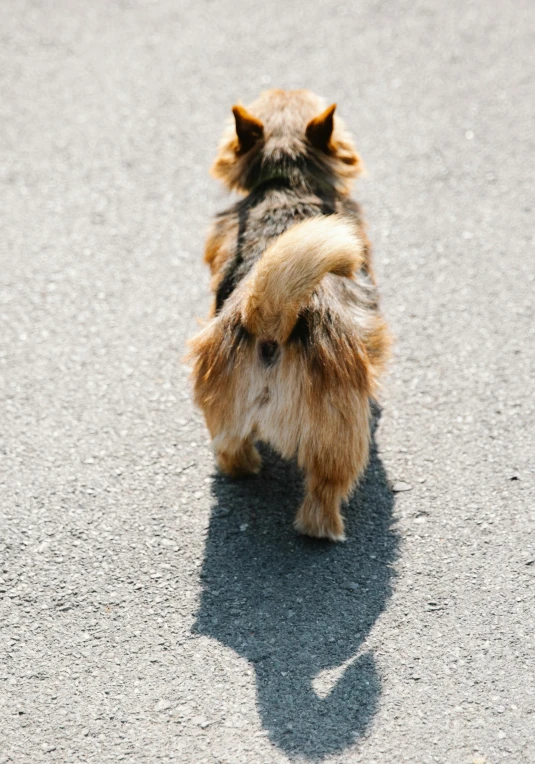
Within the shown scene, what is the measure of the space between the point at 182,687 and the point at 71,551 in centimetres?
80

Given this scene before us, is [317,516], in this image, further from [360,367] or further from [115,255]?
[115,255]

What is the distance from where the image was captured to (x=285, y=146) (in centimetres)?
385

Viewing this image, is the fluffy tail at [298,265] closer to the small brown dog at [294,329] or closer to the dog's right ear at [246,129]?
the small brown dog at [294,329]

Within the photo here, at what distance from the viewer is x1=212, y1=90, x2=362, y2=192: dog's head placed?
150 inches

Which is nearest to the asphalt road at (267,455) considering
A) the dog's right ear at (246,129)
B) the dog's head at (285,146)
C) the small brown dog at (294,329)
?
the small brown dog at (294,329)

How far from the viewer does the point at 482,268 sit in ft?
16.3

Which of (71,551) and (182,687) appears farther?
(71,551)

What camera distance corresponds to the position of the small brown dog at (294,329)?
3.01 m

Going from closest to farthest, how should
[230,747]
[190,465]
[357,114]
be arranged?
[230,747] < [190,465] < [357,114]

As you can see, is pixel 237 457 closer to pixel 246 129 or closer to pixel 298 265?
pixel 298 265

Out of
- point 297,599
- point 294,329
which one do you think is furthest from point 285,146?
point 297,599

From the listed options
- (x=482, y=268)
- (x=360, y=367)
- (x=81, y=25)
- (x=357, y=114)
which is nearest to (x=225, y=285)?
(x=360, y=367)

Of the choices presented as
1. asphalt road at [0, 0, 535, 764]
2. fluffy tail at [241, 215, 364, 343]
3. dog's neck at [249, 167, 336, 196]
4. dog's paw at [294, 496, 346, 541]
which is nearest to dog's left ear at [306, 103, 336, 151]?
dog's neck at [249, 167, 336, 196]

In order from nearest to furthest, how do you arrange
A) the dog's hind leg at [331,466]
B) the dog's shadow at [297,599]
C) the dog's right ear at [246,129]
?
the dog's shadow at [297,599]
the dog's hind leg at [331,466]
the dog's right ear at [246,129]
